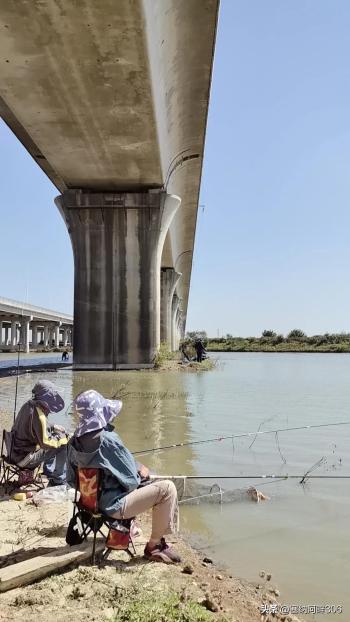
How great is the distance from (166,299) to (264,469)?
1801 inches

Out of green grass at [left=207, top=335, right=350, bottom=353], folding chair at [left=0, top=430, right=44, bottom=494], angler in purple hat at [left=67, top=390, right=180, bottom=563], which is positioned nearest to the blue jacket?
angler in purple hat at [left=67, top=390, right=180, bottom=563]

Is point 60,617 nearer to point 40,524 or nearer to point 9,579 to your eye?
point 9,579

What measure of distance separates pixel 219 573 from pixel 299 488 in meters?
2.47

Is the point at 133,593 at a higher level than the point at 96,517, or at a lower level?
lower

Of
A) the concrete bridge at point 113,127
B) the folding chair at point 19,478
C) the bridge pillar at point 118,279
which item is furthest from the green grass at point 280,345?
the folding chair at point 19,478

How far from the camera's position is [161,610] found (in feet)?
9.85

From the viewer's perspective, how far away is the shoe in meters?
3.85

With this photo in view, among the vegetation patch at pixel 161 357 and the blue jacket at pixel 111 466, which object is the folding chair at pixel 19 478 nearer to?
the blue jacket at pixel 111 466

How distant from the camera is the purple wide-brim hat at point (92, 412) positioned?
12.4 ft

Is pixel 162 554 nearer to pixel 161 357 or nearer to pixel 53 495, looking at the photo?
pixel 53 495

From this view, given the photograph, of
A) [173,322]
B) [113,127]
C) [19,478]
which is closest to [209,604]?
[19,478]

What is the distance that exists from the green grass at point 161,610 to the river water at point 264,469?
0.76 m

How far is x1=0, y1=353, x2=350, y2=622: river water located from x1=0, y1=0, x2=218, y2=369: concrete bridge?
27.6 feet

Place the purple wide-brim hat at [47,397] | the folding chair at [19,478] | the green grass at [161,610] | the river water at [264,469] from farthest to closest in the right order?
the folding chair at [19,478] < the purple wide-brim hat at [47,397] < the river water at [264,469] < the green grass at [161,610]
